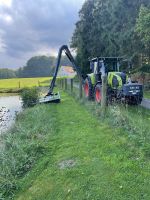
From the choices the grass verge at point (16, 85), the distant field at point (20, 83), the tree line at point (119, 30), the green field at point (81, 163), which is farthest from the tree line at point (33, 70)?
the green field at point (81, 163)

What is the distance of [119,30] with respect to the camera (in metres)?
29.2

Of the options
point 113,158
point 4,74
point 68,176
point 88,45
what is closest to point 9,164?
point 68,176

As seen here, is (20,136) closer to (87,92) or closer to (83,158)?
(83,158)

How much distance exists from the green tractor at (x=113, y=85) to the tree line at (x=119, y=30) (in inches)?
155

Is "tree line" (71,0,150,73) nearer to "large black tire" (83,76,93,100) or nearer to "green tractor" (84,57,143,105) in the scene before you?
"green tractor" (84,57,143,105)

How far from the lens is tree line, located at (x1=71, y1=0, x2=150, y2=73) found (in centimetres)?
2430

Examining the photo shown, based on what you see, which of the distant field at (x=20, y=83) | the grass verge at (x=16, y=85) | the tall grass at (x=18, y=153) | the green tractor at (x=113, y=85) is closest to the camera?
the tall grass at (x=18, y=153)

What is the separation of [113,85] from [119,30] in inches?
500

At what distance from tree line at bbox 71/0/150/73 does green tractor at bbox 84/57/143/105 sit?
393 centimetres

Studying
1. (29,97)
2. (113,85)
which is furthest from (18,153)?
A: (29,97)

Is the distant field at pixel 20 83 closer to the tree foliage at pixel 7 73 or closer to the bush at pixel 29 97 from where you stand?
the bush at pixel 29 97

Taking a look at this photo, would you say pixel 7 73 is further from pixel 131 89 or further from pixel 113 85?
pixel 131 89

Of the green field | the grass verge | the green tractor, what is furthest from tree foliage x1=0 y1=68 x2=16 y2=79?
the green field

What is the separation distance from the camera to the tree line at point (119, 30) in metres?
24.3
